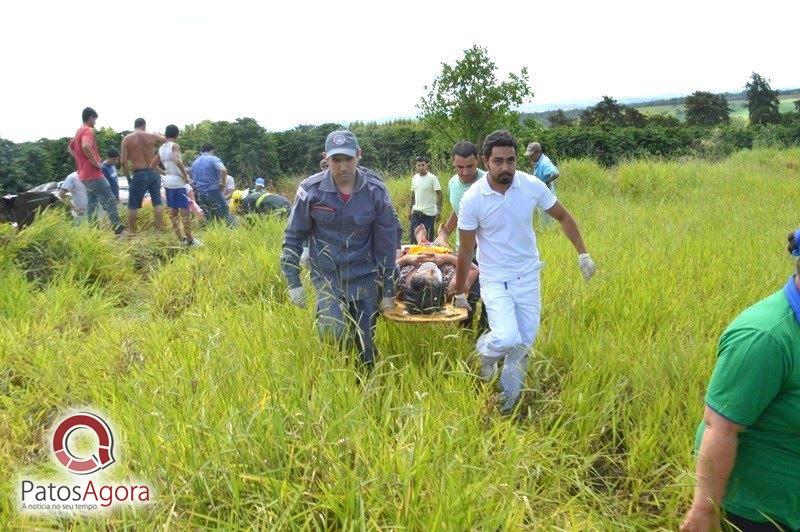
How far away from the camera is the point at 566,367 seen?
12.0ft

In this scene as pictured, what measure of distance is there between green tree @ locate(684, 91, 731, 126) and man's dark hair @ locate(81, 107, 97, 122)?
148ft

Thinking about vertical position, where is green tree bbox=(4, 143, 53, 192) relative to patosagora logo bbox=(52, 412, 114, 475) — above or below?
above

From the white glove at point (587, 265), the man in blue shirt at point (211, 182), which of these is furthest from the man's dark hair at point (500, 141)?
the man in blue shirt at point (211, 182)

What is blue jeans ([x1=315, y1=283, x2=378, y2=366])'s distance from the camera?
137 inches

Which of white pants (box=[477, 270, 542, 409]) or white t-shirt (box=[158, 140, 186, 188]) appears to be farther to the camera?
white t-shirt (box=[158, 140, 186, 188])

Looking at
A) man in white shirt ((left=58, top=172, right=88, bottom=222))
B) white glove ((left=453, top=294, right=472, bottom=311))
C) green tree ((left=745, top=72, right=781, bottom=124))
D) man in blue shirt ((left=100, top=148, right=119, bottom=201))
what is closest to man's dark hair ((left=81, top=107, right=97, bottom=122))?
man in white shirt ((left=58, top=172, right=88, bottom=222))

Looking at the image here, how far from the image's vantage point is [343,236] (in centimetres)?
374

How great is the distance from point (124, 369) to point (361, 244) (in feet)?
5.29

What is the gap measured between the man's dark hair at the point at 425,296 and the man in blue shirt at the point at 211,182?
5.68m

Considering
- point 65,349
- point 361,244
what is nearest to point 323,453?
point 361,244

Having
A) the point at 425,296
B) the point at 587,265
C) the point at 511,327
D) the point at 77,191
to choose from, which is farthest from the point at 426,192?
the point at 77,191

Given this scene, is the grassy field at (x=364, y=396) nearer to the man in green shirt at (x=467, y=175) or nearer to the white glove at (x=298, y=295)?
the white glove at (x=298, y=295)

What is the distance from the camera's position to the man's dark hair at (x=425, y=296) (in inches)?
156

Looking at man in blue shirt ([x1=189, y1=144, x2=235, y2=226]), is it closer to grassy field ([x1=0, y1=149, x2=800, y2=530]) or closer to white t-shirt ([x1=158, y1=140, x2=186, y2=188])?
white t-shirt ([x1=158, y1=140, x2=186, y2=188])
